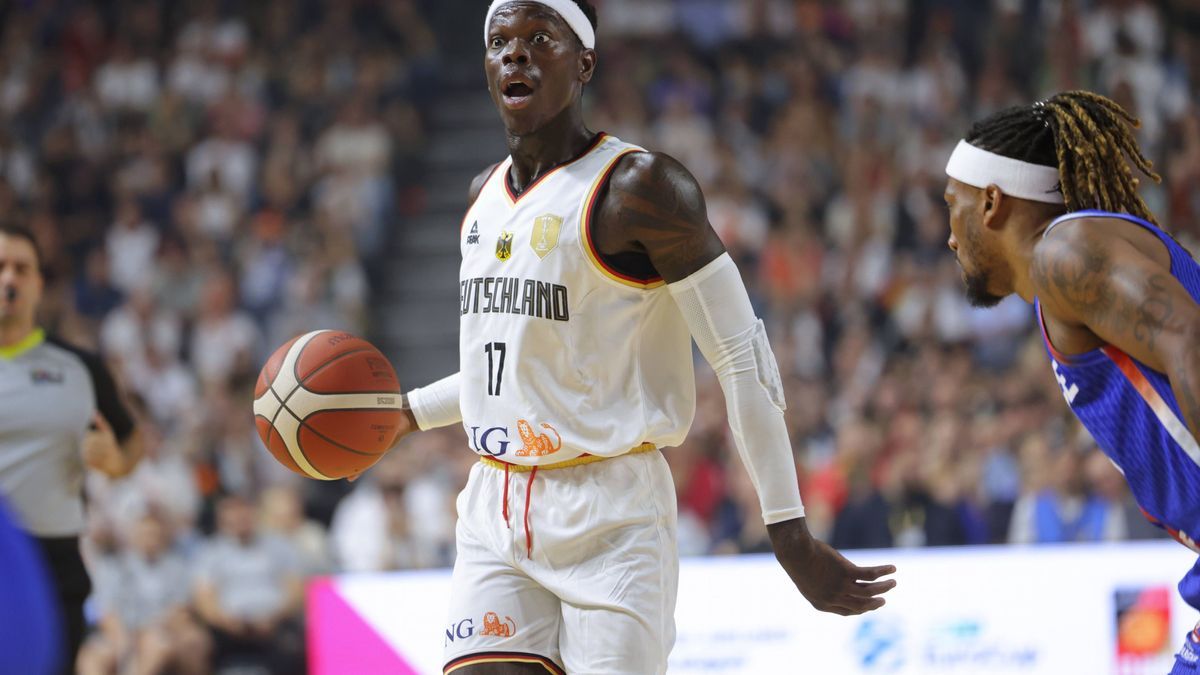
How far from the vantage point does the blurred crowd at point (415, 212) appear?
8523mm

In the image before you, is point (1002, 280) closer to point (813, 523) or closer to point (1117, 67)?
point (813, 523)

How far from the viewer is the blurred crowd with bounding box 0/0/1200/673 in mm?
8523

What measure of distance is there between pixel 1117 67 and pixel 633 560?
9.78 metres

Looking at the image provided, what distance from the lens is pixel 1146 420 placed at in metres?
2.96

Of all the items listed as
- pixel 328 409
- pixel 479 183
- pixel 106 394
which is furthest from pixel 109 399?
pixel 479 183

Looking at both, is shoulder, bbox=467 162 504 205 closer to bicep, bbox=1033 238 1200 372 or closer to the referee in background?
bicep, bbox=1033 238 1200 372

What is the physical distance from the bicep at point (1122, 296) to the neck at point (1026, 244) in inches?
11.6

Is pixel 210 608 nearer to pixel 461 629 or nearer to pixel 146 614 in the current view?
pixel 146 614

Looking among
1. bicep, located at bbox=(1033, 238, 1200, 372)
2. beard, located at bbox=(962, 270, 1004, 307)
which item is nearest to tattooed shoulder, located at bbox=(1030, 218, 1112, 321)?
bicep, located at bbox=(1033, 238, 1200, 372)

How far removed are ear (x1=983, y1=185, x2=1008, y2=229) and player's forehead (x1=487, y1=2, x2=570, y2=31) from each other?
119cm

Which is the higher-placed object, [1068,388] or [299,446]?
[1068,388]

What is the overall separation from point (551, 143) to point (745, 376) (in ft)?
2.64

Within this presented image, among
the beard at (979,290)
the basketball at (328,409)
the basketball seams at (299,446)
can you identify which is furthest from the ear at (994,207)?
the basketball seams at (299,446)

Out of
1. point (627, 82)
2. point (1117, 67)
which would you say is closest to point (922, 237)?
point (1117, 67)
